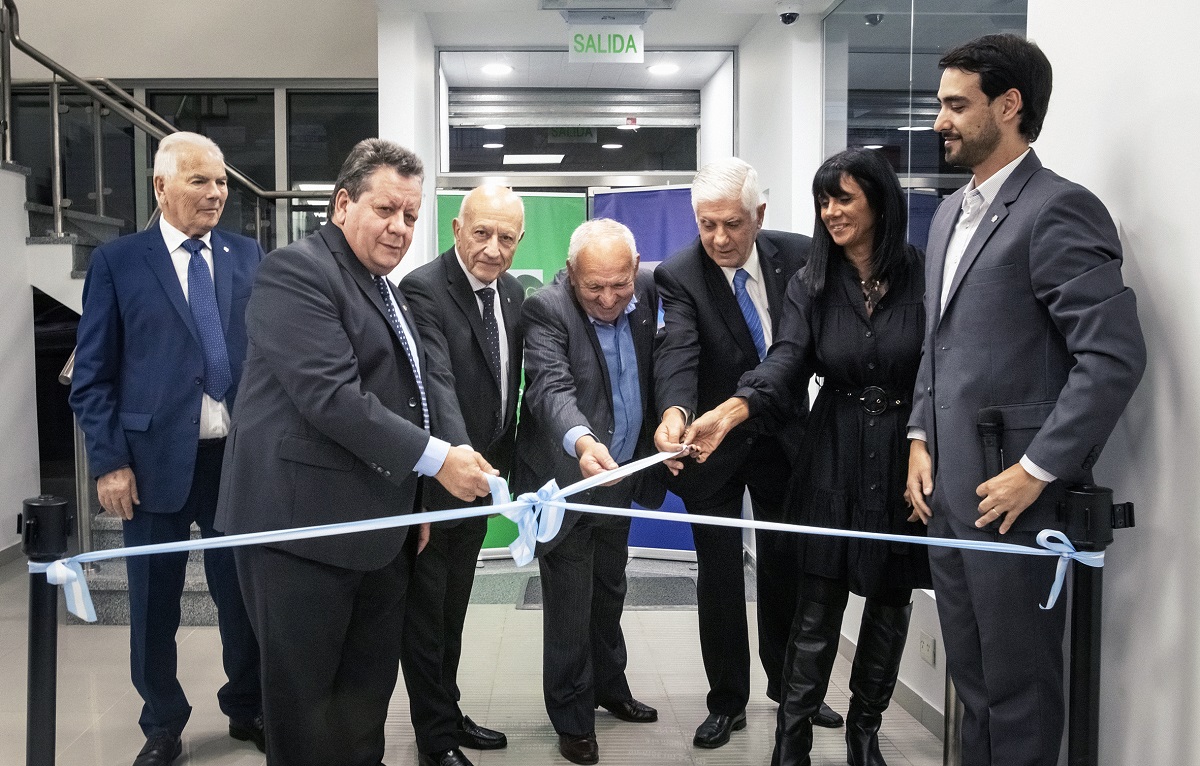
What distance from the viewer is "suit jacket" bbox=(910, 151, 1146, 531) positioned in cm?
183

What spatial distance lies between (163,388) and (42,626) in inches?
47.4

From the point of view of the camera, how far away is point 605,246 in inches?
111

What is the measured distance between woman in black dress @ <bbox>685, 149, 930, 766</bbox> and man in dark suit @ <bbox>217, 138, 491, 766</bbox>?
0.87m

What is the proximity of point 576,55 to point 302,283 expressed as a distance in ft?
12.6

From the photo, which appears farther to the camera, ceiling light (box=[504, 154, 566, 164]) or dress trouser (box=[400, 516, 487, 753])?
ceiling light (box=[504, 154, 566, 164])

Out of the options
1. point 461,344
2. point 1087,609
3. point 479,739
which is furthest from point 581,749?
point 1087,609

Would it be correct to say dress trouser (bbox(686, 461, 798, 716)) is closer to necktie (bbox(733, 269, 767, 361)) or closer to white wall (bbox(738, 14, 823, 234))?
necktie (bbox(733, 269, 767, 361))

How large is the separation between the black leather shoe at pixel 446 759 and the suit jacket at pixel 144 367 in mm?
1042

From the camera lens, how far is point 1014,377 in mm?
1989

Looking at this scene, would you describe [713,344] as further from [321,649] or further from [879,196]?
[321,649]

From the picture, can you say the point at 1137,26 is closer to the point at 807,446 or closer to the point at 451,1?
the point at 807,446

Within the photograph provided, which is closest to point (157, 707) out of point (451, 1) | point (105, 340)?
point (105, 340)

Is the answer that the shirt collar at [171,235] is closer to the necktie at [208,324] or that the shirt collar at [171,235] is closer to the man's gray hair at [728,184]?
the necktie at [208,324]

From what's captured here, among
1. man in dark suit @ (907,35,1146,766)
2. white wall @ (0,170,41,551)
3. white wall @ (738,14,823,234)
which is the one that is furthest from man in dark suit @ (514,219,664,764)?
white wall @ (0,170,41,551)
